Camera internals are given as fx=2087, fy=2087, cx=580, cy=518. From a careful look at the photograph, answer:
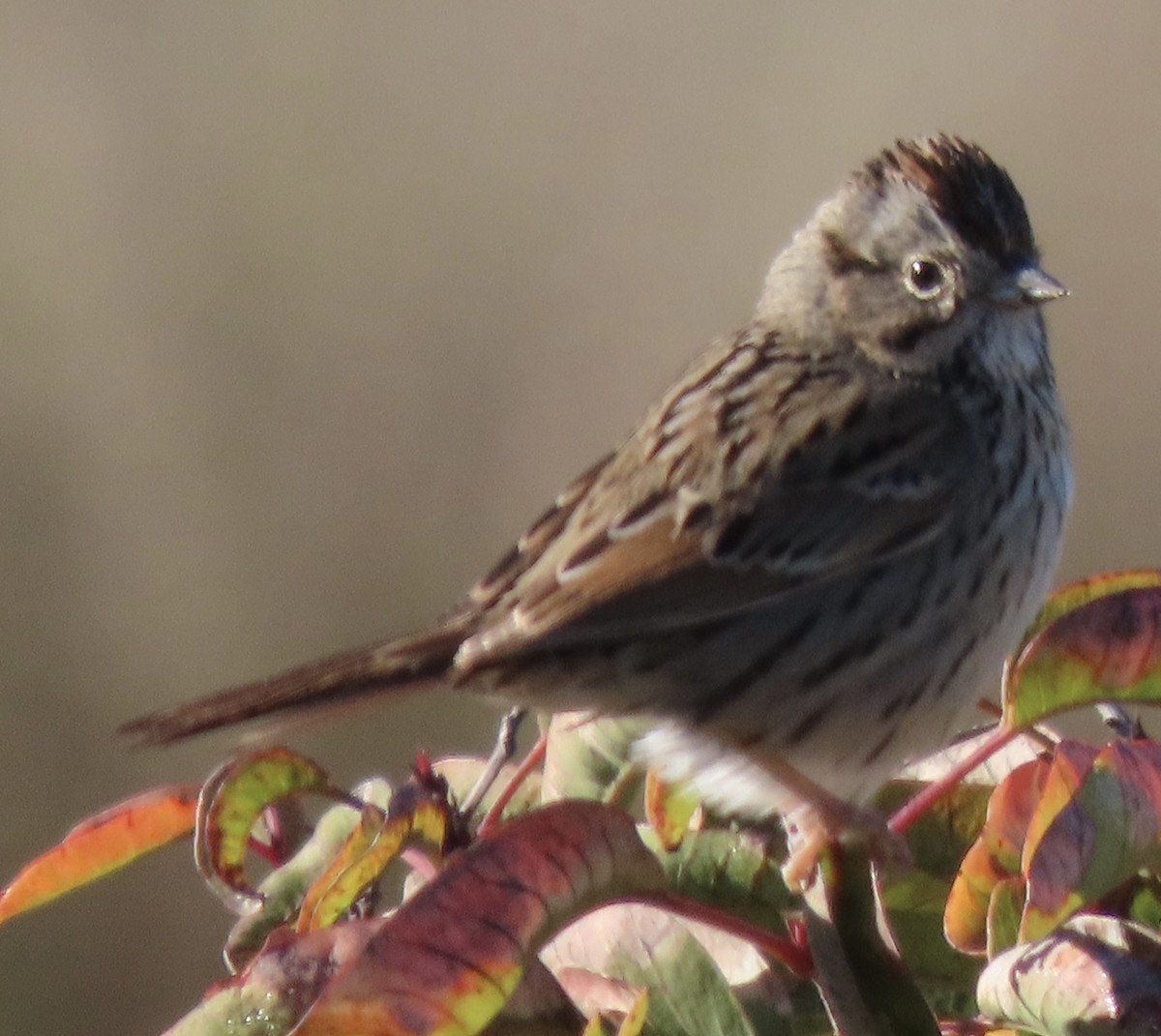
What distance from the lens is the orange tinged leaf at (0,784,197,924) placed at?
1901 mm

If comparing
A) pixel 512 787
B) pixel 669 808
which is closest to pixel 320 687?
pixel 512 787

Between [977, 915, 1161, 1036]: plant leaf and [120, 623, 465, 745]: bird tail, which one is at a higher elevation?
[977, 915, 1161, 1036]: plant leaf

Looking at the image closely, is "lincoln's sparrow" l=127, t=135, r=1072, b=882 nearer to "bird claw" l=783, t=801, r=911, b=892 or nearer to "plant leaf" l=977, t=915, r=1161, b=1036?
"bird claw" l=783, t=801, r=911, b=892

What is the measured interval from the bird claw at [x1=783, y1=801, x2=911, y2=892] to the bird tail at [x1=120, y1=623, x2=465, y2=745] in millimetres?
584

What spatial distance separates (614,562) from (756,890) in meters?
0.81

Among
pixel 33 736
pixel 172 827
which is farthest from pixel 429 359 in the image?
pixel 172 827

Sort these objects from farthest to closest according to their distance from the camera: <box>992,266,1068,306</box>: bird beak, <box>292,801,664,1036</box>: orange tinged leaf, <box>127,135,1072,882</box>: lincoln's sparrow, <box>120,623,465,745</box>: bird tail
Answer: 1. <box>992,266,1068,306</box>: bird beak
2. <box>127,135,1072,882</box>: lincoln's sparrow
3. <box>120,623,465,745</box>: bird tail
4. <box>292,801,664,1036</box>: orange tinged leaf

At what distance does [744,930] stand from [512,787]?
14.3 inches

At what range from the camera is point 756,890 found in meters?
1.73

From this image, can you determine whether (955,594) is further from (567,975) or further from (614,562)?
(567,975)

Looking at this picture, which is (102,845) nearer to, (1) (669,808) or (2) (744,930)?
(1) (669,808)

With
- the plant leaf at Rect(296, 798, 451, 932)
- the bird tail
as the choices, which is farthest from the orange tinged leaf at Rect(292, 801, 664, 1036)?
the bird tail

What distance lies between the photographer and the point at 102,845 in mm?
1907

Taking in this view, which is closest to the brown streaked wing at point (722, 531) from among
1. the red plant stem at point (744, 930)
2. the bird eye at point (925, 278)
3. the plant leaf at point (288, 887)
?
the bird eye at point (925, 278)
